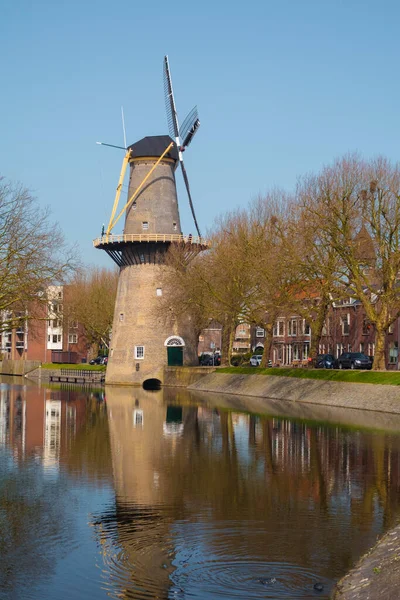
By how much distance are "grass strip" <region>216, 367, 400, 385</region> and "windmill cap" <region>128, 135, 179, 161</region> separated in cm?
2137

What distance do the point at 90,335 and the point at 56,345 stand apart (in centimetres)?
2977

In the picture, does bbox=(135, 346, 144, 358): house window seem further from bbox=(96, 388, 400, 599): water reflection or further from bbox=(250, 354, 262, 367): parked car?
bbox=(96, 388, 400, 599): water reflection

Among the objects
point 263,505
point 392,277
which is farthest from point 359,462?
point 392,277

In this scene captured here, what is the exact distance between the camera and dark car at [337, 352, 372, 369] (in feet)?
237

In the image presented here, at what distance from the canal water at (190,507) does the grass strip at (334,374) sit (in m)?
9.62

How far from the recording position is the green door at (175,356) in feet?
273

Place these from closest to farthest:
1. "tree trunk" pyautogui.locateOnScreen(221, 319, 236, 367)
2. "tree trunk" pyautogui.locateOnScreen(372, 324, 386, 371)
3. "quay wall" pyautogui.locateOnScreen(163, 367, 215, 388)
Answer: "tree trunk" pyautogui.locateOnScreen(372, 324, 386, 371), "tree trunk" pyautogui.locateOnScreen(221, 319, 236, 367), "quay wall" pyautogui.locateOnScreen(163, 367, 215, 388)

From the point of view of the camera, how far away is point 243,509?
20.1m

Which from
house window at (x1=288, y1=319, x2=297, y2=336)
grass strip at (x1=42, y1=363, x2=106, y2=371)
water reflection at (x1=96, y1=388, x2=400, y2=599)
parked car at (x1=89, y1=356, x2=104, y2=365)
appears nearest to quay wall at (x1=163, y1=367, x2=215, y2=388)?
grass strip at (x1=42, y1=363, x2=106, y2=371)

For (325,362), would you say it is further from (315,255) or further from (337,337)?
(315,255)

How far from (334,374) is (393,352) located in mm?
20793

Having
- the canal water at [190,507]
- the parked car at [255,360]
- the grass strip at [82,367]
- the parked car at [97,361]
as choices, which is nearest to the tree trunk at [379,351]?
the canal water at [190,507]

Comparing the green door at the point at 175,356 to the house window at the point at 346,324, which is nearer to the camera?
the green door at the point at 175,356

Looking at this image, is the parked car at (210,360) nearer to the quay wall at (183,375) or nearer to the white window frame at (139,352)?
the quay wall at (183,375)
